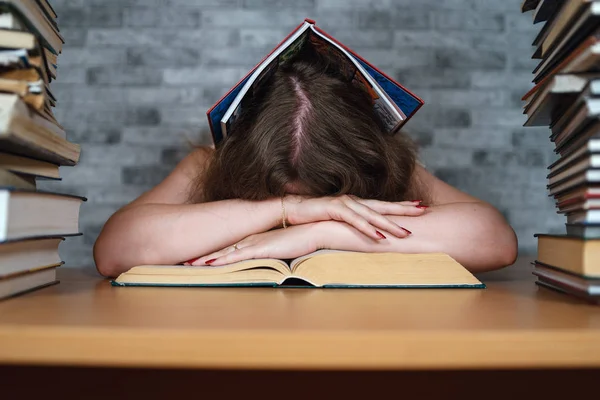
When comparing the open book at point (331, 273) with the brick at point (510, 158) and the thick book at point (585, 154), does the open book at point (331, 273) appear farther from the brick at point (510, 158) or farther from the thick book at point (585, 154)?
the brick at point (510, 158)

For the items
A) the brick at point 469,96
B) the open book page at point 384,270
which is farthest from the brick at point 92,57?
the open book page at point 384,270

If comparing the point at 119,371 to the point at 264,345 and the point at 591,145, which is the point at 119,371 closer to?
the point at 264,345

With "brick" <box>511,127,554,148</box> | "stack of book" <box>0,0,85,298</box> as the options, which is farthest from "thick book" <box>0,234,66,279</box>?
"brick" <box>511,127,554,148</box>

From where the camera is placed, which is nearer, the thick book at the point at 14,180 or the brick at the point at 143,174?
the thick book at the point at 14,180

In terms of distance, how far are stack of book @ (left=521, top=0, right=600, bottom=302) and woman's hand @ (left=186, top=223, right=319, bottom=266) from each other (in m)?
0.36

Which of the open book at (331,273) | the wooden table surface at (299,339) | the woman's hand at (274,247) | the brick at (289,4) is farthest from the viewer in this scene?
the brick at (289,4)

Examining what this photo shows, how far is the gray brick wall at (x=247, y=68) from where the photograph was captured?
69.6 inches

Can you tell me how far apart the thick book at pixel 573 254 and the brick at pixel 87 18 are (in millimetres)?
1632

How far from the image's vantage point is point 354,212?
0.89m

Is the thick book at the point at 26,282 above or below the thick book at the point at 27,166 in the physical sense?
below


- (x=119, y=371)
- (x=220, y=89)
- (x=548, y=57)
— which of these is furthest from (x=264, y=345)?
(x=220, y=89)

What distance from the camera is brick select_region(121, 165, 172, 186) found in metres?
1.80

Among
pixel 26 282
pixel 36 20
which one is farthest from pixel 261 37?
pixel 26 282

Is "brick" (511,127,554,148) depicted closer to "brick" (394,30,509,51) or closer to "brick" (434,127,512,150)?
"brick" (434,127,512,150)
